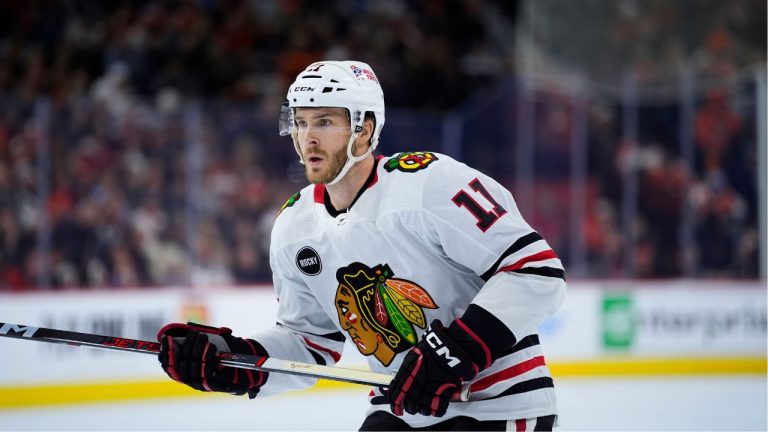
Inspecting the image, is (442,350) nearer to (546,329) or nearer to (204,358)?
(204,358)

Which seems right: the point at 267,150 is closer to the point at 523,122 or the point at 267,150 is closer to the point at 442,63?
the point at 523,122

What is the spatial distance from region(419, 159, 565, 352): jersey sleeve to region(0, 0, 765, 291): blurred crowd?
2657 millimetres

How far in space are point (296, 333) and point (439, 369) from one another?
25.8 inches

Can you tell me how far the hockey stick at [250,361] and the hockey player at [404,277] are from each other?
0.19 ft

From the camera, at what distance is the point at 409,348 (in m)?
2.40

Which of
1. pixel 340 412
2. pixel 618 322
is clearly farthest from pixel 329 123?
pixel 618 322

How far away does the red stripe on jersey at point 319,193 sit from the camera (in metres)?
2.52

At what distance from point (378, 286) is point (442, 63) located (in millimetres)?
6844

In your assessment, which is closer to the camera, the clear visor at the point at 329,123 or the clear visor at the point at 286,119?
the clear visor at the point at 329,123

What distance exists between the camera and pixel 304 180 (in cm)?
638

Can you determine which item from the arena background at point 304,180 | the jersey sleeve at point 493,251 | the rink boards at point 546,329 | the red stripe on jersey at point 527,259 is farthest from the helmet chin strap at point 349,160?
the rink boards at point 546,329

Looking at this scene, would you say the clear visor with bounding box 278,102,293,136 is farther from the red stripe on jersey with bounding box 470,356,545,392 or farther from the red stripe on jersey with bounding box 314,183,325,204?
the red stripe on jersey with bounding box 470,356,545,392

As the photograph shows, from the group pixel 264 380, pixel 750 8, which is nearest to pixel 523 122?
pixel 750 8

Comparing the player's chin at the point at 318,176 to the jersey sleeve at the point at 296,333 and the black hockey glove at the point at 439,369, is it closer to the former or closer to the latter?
the jersey sleeve at the point at 296,333
